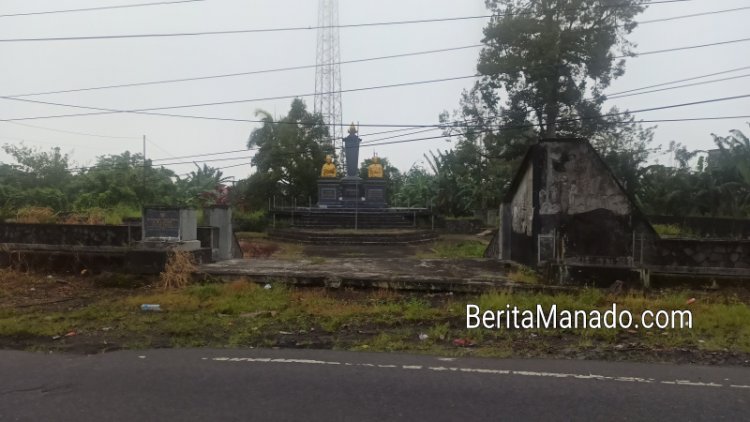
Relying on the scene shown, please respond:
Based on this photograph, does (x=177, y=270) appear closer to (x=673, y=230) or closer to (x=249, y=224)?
(x=673, y=230)

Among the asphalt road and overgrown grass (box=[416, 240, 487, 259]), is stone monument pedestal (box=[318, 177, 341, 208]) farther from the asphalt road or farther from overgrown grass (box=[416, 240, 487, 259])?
the asphalt road

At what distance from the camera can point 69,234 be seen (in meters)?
11.7

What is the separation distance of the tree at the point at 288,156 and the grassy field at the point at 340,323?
24258 millimetres

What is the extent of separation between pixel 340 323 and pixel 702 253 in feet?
20.8

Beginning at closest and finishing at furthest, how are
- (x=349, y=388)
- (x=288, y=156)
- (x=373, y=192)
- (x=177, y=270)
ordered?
(x=349, y=388) → (x=177, y=270) → (x=373, y=192) → (x=288, y=156)

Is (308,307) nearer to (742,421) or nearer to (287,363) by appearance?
(287,363)

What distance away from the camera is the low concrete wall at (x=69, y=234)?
11.4 m

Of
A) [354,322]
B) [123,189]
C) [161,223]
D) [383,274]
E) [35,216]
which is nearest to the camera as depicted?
[354,322]

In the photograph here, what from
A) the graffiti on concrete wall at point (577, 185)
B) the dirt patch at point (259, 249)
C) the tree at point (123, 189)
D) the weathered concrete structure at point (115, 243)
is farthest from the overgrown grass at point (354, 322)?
the tree at point (123, 189)

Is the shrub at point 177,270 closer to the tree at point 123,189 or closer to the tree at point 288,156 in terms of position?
the tree at point 123,189

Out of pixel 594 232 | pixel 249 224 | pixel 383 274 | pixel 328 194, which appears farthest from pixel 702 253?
pixel 328 194

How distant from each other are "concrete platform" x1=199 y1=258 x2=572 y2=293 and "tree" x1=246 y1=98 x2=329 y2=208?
22148 mm

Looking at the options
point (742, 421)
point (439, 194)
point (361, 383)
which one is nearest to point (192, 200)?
point (439, 194)

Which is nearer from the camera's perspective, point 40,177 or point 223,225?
point 223,225
